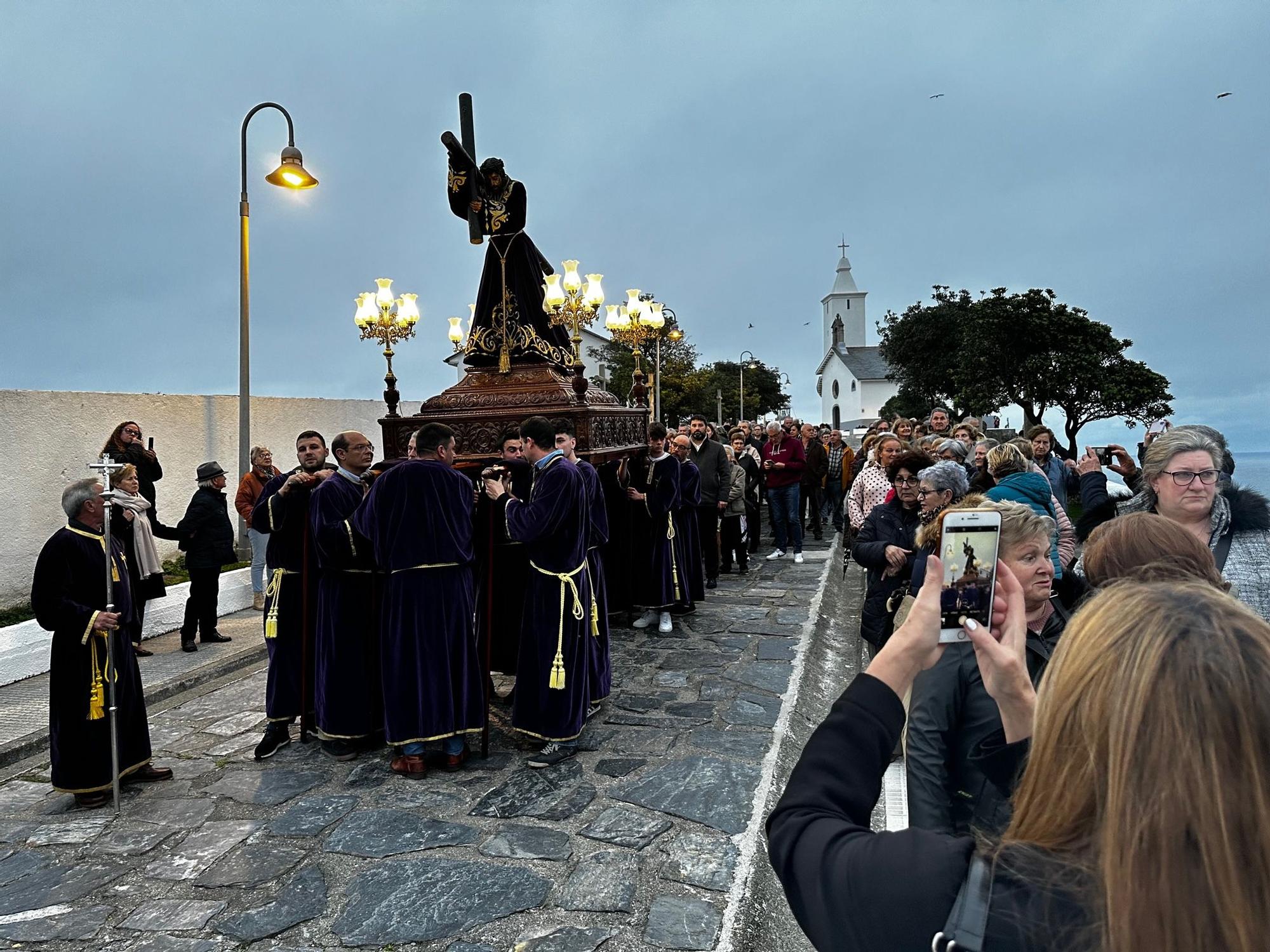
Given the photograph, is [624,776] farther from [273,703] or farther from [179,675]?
[179,675]

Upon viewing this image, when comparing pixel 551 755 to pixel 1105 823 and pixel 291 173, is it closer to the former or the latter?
pixel 1105 823

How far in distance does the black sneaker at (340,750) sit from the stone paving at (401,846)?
93 millimetres

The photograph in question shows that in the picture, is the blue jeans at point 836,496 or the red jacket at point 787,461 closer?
the red jacket at point 787,461

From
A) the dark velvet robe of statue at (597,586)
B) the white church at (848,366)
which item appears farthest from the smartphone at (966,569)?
the white church at (848,366)

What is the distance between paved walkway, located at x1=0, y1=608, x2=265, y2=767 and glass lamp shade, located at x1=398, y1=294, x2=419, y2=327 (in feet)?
11.6

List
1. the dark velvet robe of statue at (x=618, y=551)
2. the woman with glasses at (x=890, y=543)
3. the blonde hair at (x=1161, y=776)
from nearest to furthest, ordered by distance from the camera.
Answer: the blonde hair at (x=1161, y=776)
the woman with glasses at (x=890, y=543)
the dark velvet robe of statue at (x=618, y=551)

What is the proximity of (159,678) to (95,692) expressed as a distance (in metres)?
2.63

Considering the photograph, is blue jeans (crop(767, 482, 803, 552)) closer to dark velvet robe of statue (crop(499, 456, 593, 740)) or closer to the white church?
dark velvet robe of statue (crop(499, 456, 593, 740))

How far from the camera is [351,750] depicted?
5.46 metres

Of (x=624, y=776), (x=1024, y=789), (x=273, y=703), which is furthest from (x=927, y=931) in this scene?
(x=273, y=703)

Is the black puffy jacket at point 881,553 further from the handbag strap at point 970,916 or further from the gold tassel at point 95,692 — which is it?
the gold tassel at point 95,692

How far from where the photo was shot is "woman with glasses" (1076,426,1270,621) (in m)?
3.66

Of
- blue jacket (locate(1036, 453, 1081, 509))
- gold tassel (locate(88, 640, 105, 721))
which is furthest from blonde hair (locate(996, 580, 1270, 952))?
blue jacket (locate(1036, 453, 1081, 509))

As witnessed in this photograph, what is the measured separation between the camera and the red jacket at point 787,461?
12172mm
